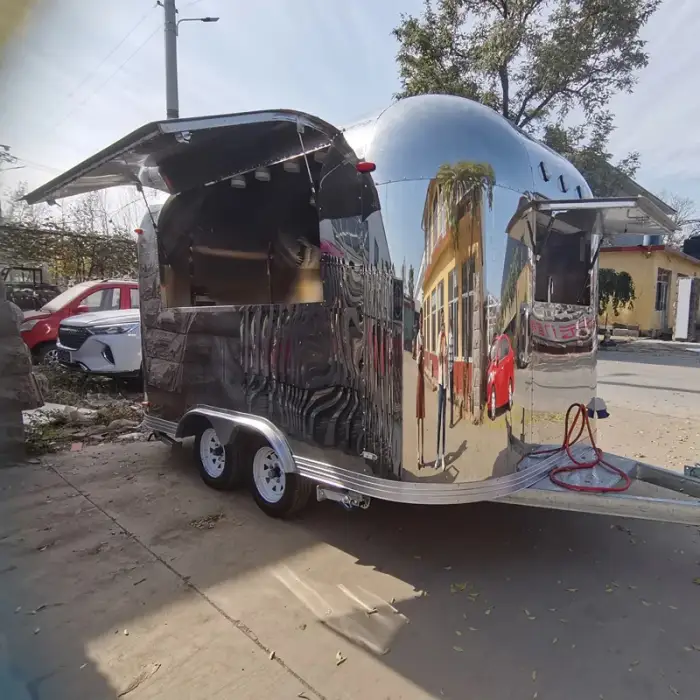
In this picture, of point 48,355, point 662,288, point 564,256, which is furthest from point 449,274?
point 662,288

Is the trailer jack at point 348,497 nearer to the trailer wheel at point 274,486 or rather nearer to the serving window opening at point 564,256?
the trailer wheel at point 274,486

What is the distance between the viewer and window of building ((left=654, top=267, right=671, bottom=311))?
21266 mm

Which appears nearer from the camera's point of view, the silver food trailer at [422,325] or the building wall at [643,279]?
the silver food trailer at [422,325]

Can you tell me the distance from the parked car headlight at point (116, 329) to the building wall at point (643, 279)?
58.7ft

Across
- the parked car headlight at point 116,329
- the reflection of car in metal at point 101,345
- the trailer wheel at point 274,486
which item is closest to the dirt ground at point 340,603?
the trailer wheel at point 274,486

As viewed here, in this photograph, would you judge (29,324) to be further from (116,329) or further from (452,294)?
(452,294)

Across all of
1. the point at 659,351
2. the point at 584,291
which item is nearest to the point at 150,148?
the point at 584,291

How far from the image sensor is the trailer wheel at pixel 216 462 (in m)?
4.54

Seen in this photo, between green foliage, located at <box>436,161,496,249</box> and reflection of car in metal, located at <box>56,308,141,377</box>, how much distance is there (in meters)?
6.63

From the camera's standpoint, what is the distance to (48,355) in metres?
9.37

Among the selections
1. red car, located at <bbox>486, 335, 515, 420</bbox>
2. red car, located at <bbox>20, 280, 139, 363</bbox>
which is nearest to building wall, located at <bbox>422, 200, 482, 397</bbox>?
red car, located at <bbox>486, 335, 515, 420</bbox>

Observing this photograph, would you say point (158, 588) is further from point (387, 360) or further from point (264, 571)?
point (387, 360)

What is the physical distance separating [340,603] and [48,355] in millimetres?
8386

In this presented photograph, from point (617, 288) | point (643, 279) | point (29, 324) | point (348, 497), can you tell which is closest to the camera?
point (348, 497)
